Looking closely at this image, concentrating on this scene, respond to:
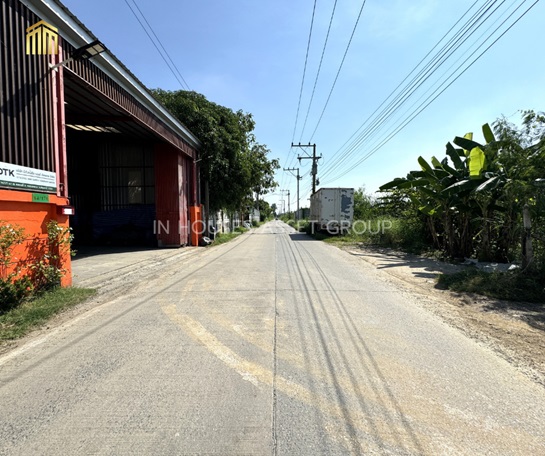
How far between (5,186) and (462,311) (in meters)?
8.21

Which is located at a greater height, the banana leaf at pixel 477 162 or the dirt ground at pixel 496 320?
the banana leaf at pixel 477 162

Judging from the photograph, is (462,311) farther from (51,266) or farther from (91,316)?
(51,266)

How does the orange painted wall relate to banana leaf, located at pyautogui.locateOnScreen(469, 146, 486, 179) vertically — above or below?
below

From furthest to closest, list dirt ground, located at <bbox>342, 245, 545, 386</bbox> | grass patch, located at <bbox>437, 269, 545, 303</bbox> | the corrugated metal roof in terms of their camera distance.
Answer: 1. the corrugated metal roof
2. grass patch, located at <bbox>437, 269, 545, 303</bbox>
3. dirt ground, located at <bbox>342, 245, 545, 386</bbox>

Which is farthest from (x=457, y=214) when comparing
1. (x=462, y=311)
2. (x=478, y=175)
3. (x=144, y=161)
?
(x=144, y=161)

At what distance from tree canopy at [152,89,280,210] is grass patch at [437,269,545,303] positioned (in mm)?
15422

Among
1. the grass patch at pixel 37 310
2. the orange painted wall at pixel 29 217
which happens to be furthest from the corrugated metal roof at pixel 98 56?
the grass patch at pixel 37 310

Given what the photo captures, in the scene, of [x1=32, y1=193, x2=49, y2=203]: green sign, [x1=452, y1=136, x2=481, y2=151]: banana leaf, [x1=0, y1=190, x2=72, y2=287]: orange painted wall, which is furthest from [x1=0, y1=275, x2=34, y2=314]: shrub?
[x1=452, y1=136, x2=481, y2=151]: banana leaf

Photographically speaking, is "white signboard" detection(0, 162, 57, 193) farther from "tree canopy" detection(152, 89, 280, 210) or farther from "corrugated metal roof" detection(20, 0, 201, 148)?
"tree canopy" detection(152, 89, 280, 210)

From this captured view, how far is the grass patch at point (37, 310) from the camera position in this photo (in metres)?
4.97

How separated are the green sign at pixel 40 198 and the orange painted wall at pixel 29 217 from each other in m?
0.08

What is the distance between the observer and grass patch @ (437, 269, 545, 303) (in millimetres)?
6871

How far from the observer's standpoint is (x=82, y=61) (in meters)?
8.73

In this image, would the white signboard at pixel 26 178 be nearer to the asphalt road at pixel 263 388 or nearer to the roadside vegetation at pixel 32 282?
the roadside vegetation at pixel 32 282
